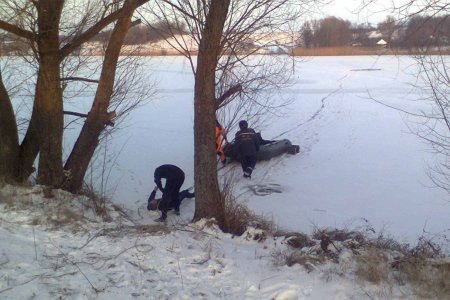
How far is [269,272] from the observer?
462 centimetres

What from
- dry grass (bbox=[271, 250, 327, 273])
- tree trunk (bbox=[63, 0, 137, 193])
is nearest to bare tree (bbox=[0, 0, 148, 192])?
tree trunk (bbox=[63, 0, 137, 193])

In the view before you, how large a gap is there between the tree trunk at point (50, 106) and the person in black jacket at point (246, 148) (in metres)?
4.72

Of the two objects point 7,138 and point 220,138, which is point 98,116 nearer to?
point 7,138

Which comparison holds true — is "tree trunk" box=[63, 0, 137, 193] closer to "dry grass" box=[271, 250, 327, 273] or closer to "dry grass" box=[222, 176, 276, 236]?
"dry grass" box=[222, 176, 276, 236]

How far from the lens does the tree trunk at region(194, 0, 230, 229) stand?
256 inches

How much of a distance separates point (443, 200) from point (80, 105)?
1462cm

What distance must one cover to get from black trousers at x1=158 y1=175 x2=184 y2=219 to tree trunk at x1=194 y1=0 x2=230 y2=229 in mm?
1978

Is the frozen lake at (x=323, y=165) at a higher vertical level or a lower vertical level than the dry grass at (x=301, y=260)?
lower

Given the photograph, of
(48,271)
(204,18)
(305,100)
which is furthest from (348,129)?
(48,271)

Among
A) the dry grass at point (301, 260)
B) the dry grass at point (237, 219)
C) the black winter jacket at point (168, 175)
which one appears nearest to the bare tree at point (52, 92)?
the black winter jacket at point (168, 175)

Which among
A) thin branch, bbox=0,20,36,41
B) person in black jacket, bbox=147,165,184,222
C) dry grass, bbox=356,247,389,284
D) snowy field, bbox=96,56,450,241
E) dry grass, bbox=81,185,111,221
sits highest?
thin branch, bbox=0,20,36,41

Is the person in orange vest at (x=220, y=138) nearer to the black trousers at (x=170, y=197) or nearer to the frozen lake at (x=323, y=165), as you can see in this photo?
the frozen lake at (x=323, y=165)

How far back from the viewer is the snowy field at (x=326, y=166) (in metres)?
8.84

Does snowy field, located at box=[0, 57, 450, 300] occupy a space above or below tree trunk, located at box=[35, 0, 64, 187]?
below
